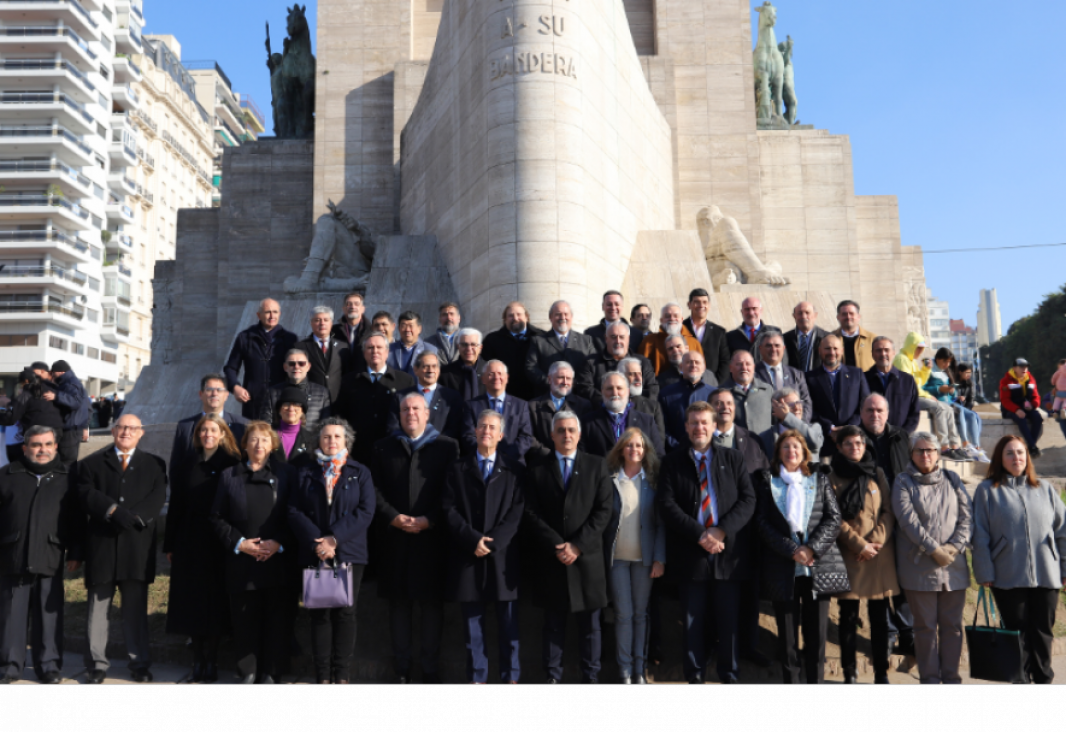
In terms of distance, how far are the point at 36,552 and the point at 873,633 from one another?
5302mm

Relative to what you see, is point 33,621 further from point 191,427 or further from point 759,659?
point 759,659

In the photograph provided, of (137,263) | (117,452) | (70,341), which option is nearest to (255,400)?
(117,452)

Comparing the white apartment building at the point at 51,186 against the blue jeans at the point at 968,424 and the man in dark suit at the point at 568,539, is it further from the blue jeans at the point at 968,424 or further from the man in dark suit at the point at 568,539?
the man in dark suit at the point at 568,539

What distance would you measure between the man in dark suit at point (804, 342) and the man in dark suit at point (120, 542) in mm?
5215

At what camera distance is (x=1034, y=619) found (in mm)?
5527

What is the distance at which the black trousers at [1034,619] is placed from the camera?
5.49 m

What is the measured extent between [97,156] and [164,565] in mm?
51586

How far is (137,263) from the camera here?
5897 cm

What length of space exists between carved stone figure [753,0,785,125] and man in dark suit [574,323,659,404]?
15613mm

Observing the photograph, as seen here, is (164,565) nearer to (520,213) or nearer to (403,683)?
(403,683)

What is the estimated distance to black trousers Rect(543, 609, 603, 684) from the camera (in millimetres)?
5457

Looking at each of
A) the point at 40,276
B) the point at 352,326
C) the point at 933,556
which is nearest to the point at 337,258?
the point at 352,326

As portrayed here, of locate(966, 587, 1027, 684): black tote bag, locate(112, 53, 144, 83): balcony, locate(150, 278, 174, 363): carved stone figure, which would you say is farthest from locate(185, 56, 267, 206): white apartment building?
locate(966, 587, 1027, 684): black tote bag

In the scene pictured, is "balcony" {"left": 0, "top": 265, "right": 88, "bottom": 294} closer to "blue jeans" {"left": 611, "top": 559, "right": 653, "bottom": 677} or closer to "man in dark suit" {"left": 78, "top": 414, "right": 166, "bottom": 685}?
"man in dark suit" {"left": 78, "top": 414, "right": 166, "bottom": 685}
